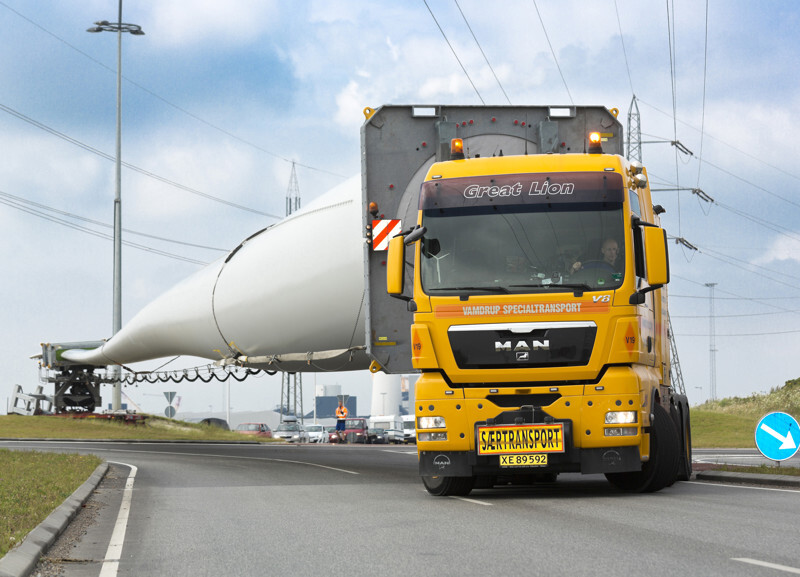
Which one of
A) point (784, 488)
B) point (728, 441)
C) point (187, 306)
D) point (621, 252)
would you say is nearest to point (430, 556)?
point (621, 252)

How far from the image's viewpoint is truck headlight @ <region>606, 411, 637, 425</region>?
12.0 m

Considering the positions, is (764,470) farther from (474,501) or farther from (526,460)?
(526,460)

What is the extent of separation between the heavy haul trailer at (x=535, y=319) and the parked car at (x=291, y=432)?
55.9 meters

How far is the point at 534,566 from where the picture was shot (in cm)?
729

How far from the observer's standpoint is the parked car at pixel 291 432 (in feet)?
228

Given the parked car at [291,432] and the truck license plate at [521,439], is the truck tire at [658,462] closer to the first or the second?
the truck license plate at [521,439]

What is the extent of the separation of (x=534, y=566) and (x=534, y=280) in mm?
5438

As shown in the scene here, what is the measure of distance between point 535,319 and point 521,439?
1.38 meters

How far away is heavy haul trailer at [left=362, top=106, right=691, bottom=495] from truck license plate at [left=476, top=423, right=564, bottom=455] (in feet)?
0.04

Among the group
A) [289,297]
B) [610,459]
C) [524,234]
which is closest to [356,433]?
[289,297]

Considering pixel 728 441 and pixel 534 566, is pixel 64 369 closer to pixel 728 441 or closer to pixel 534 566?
pixel 728 441

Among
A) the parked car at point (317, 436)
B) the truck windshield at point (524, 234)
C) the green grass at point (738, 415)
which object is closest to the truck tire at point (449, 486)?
the truck windshield at point (524, 234)

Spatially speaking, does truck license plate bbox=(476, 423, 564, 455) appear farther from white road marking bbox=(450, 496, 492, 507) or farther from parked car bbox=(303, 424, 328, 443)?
parked car bbox=(303, 424, 328, 443)

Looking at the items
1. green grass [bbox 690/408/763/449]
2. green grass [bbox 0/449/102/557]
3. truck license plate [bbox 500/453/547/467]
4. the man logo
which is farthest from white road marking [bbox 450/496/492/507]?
green grass [bbox 690/408/763/449]
